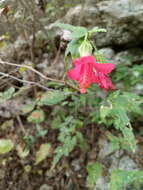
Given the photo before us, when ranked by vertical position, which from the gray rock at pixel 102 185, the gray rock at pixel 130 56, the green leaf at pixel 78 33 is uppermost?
the green leaf at pixel 78 33

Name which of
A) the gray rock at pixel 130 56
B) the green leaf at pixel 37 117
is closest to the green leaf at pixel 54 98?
the green leaf at pixel 37 117

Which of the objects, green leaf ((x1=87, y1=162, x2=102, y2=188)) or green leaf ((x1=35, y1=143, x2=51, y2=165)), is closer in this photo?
green leaf ((x1=87, y1=162, x2=102, y2=188))

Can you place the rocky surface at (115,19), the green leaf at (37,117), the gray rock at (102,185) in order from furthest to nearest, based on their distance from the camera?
the rocky surface at (115,19) → the green leaf at (37,117) → the gray rock at (102,185)

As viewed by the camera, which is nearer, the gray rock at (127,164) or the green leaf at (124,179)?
the green leaf at (124,179)

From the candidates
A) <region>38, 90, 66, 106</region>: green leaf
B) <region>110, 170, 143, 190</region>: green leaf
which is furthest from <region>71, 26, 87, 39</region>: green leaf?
<region>110, 170, 143, 190</region>: green leaf

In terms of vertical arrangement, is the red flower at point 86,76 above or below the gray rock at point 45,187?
above

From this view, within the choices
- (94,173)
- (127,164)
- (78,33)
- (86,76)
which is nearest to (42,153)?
(94,173)

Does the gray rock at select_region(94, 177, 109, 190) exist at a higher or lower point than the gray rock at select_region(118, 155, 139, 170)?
lower

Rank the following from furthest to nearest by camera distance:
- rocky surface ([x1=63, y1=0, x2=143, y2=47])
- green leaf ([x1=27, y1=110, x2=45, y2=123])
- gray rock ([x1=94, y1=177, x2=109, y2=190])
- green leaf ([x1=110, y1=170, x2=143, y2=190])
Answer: rocky surface ([x1=63, y1=0, x2=143, y2=47]), green leaf ([x1=27, y1=110, x2=45, y2=123]), gray rock ([x1=94, y1=177, x2=109, y2=190]), green leaf ([x1=110, y1=170, x2=143, y2=190])

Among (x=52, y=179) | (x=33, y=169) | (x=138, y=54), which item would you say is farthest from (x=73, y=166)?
(x=138, y=54)

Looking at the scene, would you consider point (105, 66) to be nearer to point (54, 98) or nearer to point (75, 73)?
point (75, 73)

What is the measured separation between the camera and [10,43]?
1845 mm

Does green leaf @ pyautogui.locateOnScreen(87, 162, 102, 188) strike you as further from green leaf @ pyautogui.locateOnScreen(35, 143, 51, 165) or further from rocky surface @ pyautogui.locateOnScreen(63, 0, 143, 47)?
rocky surface @ pyautogui.locateOnScreen(63, 0, 143, 47)

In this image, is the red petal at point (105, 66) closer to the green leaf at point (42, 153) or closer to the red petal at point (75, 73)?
the red petal at point (75, 73)
